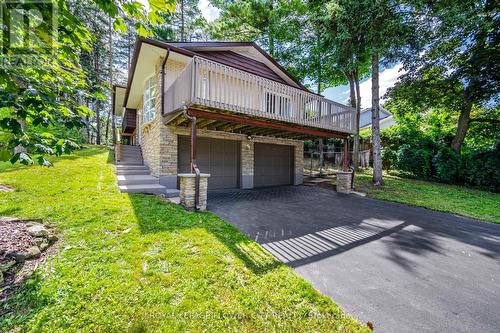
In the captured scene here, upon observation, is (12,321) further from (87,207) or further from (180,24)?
(180,24)

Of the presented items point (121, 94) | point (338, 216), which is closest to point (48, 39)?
point (338, 216)

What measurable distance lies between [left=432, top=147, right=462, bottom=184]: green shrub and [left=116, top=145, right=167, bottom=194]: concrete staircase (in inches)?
505

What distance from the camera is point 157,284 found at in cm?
251

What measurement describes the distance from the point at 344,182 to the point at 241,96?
5.83 m

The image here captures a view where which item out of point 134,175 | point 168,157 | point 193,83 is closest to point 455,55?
point 193,83

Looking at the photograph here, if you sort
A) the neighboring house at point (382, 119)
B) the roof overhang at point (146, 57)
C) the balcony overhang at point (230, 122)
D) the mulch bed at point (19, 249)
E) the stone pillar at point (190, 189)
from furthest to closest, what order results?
1. the neighboring house at point (382, 119)
2. the roof overhang at point (146, 57)
3. the balcony overhang at point (230, 122)
4. the stone pillar at point (190, 189)
5. the mulch bed at point (19, 249)

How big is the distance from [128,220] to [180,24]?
918 inches

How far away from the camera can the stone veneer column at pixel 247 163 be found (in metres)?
9.62

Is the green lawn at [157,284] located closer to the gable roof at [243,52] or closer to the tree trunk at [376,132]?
the gable roof at [243,52]

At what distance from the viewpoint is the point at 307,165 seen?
16.3 m

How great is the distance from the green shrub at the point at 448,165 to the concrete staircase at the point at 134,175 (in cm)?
1282

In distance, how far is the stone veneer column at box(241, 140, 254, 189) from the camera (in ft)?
31.6

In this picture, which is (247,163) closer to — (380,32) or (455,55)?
(380,32)

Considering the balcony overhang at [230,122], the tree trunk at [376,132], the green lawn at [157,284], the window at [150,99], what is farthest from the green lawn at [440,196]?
the window at [150,99]
